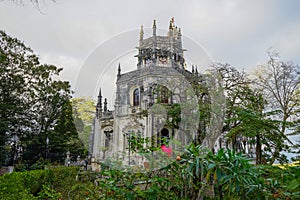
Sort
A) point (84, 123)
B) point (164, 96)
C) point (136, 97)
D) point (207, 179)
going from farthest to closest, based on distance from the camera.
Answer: point (136, 97), point (164, 96), point (84, 123), point (207, 179)

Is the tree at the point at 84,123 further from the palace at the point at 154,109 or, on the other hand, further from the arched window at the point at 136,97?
the arched window at the point at 136,97

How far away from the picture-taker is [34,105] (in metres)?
17.7

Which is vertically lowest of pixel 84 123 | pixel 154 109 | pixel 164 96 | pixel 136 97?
pixel 84 123

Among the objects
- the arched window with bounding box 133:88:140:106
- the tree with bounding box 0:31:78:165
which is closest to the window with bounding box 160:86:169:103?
the arched window with bounding box 133:88:140:106

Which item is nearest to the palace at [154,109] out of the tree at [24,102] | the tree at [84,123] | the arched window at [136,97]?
the arched window at [136,97]

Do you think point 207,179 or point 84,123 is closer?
point 207,179

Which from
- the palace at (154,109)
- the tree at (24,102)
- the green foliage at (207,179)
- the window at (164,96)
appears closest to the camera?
the green foliage at (207,179)

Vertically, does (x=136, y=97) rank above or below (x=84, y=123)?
above

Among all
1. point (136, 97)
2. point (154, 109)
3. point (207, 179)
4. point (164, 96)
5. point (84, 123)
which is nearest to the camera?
point (207, 179)

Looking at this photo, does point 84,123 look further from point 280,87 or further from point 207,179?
point 280,87

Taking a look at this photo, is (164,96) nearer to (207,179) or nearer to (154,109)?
(154,109)

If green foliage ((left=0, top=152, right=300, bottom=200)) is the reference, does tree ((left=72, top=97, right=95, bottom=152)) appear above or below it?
above

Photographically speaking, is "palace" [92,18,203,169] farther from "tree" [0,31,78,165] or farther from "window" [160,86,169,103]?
"tree" [0,31,78,165]

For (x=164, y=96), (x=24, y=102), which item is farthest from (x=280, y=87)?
(x=24, y=102)
